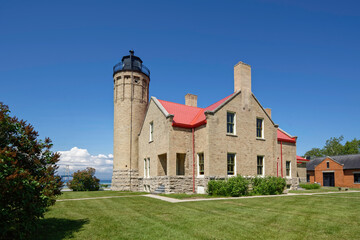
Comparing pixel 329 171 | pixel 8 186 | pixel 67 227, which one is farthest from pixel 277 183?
pixel 329 171

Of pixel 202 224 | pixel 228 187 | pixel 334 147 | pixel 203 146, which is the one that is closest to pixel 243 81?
pixel 203 146

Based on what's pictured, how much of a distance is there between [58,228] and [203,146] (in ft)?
45.4

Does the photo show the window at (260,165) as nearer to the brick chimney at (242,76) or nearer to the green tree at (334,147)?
the brick chimney at (242,76)

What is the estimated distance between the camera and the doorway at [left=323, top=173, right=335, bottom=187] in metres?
45.0

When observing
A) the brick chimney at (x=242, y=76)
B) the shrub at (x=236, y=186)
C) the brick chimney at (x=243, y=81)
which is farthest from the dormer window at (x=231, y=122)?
the shrub at (x=236, y=186)

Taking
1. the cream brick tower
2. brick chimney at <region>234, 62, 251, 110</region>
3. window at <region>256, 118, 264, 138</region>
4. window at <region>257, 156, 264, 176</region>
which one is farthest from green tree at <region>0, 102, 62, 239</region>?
the cream brick tower

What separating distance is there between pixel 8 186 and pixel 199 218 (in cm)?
672

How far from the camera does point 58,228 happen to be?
28.7 ft

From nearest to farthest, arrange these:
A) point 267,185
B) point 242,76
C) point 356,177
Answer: point 267,185
point 242,76
point 356,177

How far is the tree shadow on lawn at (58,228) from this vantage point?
7753mm

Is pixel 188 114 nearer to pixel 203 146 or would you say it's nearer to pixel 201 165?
pixel 203 146

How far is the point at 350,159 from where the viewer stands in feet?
143

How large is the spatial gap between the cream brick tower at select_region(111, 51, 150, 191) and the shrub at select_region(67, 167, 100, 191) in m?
3.24

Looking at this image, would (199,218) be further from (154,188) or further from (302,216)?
(154,188)
